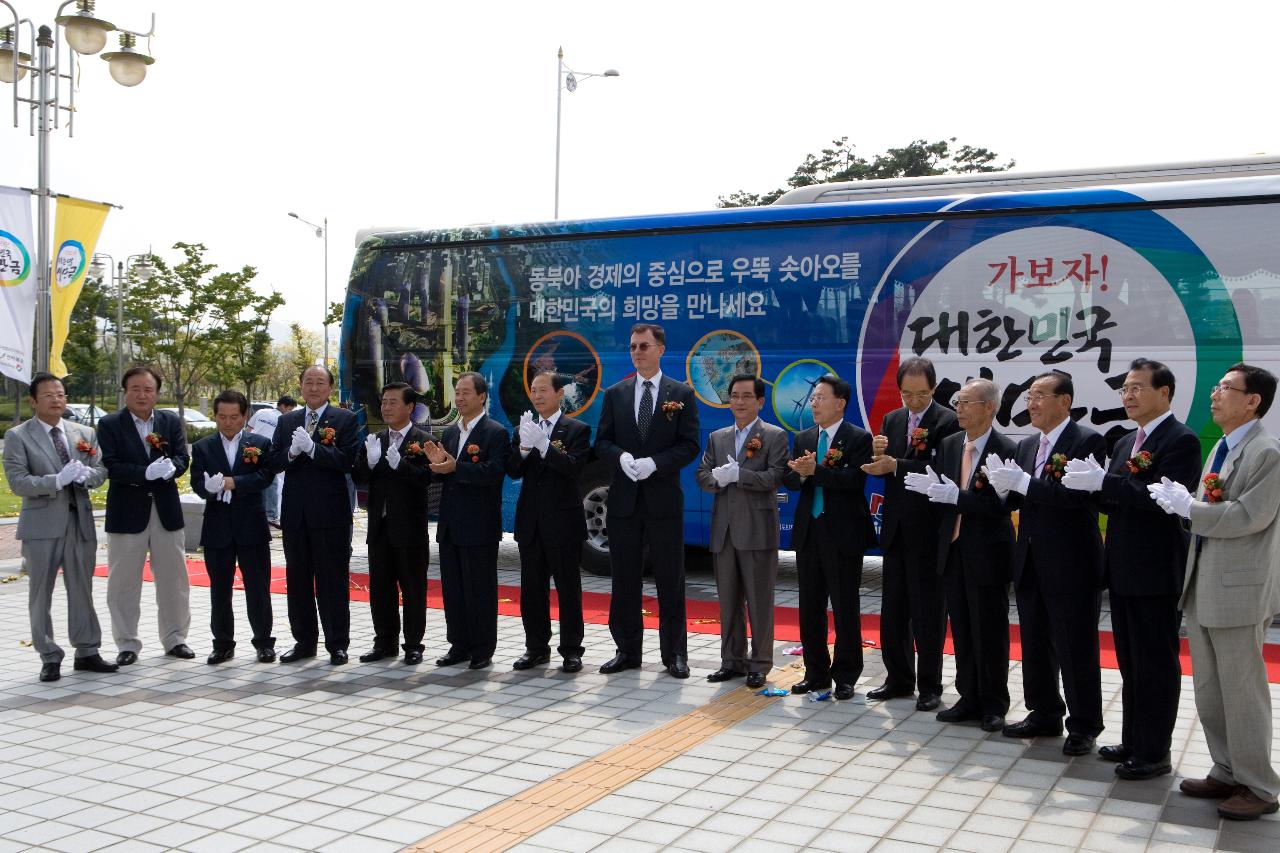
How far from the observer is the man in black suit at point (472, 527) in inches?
283

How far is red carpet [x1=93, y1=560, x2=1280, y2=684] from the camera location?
7.50 meters

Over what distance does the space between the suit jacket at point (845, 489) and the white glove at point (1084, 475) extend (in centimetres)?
149

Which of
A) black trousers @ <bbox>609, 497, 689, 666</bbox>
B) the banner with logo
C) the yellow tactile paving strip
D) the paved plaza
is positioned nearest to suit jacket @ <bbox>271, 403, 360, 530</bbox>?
the paved plaza

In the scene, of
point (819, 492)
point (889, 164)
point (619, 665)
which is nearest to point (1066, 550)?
point (819, 492)

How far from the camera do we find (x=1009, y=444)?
5.79 meters

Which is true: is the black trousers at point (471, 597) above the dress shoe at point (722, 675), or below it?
above

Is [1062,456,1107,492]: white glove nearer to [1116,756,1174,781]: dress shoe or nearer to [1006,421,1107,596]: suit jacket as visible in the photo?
[1006,421,1107,596]: suit jacket

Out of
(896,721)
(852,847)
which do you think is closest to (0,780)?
(852,847)

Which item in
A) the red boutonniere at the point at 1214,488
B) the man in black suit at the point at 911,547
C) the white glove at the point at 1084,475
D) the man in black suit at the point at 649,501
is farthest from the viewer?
the man in black suit at the point at 649,501

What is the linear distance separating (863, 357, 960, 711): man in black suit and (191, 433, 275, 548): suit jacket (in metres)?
3.96

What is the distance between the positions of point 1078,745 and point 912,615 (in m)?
1.25

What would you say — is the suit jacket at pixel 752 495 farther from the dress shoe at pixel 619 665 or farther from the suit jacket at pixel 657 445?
the dress shoe at pixel 619 665

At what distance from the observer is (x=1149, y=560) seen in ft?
15.9

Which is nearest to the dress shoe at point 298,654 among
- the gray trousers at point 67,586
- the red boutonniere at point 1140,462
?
the gray trousers at point 67,586
